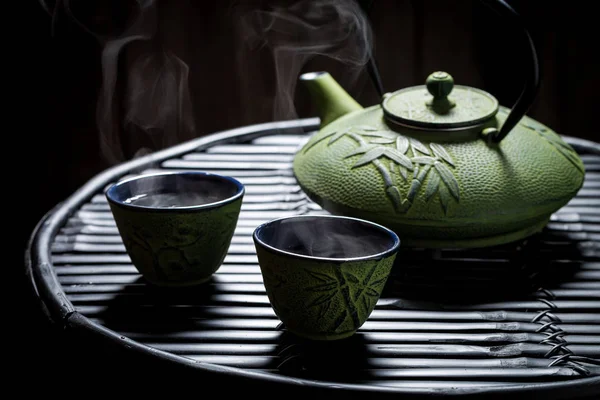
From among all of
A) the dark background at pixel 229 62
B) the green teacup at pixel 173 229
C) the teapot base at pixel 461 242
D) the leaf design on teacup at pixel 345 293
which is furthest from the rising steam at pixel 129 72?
the leaf design on teacup at pixel 345 293

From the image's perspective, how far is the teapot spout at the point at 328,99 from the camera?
982 millimetres

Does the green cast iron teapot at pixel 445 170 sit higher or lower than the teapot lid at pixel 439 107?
lower

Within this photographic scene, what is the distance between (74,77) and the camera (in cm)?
174

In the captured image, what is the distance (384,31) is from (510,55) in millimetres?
323

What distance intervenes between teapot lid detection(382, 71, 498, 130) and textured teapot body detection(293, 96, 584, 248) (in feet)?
0.03

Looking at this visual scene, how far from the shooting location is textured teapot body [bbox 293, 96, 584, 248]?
29.3 inches

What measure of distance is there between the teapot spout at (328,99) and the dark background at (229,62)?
0.72 meters

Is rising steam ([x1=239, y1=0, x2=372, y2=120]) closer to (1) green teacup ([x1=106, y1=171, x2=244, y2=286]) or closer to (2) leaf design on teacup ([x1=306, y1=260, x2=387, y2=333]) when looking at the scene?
(1) green teacup ([x1=106, y1=171, x2=244, y2=286])

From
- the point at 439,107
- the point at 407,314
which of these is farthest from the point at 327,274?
the point at 439,107

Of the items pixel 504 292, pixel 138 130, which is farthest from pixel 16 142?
pixel 504 292

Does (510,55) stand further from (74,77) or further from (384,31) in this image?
(74,77)

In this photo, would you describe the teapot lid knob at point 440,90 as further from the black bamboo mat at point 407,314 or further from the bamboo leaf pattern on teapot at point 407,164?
the black bamboo mat at point 407,314

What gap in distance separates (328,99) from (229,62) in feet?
2.82

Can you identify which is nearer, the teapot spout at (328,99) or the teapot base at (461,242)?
the teapot base at (461,242)
